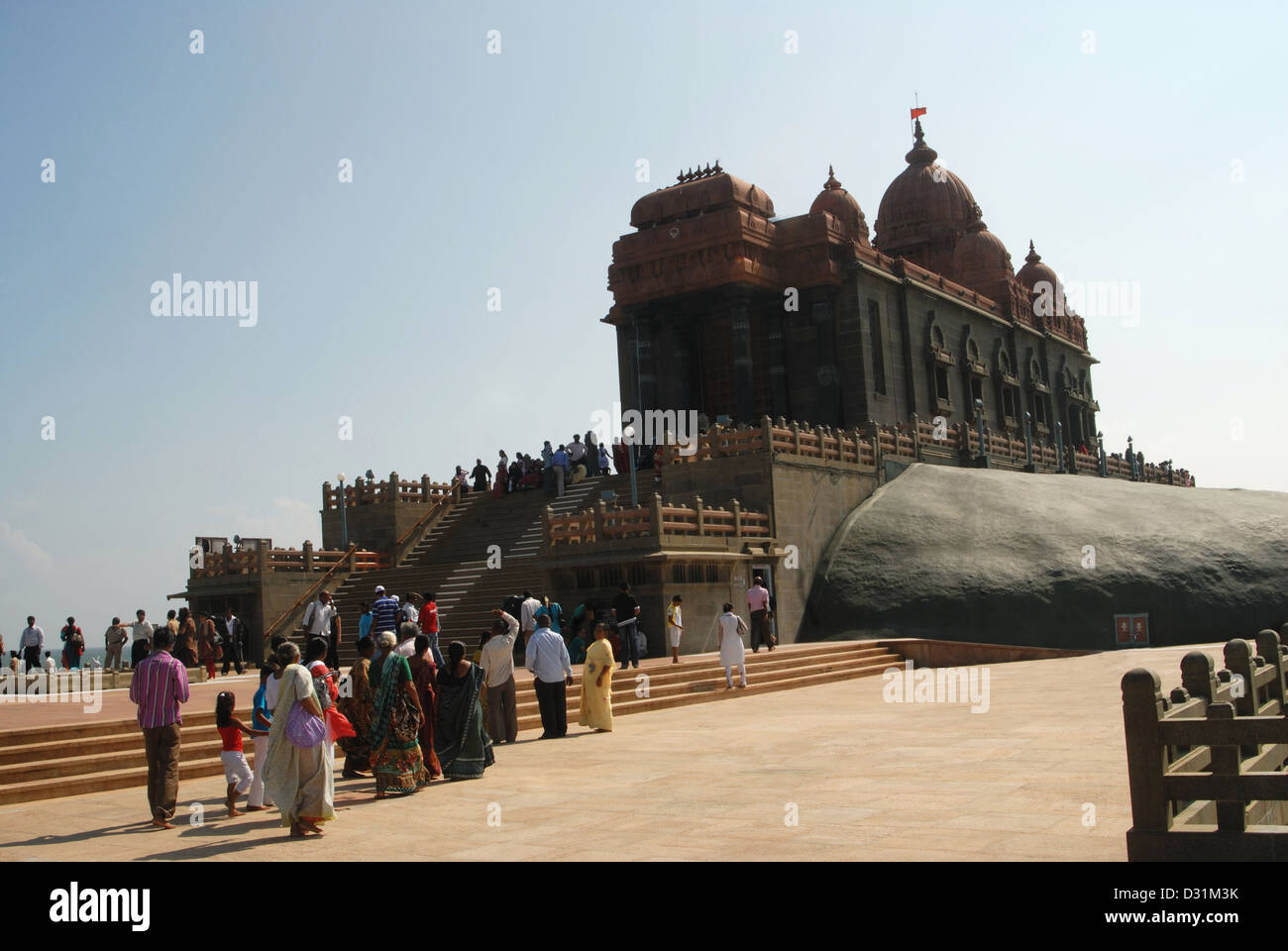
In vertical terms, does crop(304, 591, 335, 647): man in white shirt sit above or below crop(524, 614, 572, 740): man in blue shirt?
above

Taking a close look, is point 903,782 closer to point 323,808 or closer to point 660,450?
point 323,808

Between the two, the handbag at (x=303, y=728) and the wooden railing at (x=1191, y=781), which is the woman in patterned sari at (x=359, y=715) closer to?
the handbag at (x=303, y=728)

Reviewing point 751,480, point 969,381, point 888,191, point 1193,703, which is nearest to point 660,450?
point 751,480

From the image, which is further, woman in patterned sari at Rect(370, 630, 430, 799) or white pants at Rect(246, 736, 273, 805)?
woman in patterned sari at Rect(370, 630, 430, 799)

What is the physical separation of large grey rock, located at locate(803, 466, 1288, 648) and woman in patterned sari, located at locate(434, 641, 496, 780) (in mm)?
15942

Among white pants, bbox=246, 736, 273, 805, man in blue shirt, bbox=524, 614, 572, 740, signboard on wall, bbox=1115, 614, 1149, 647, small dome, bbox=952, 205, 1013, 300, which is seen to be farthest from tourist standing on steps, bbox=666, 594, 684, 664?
small dome, bbox=952, 205, 1013, 300

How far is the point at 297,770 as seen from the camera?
29.9ft

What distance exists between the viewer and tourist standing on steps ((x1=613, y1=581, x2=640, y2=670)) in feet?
68.9

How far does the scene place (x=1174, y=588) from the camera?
88.7 feet

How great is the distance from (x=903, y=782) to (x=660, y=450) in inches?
782

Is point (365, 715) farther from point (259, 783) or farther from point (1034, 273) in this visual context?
point (1034, 273)

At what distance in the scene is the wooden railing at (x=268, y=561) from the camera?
1110 inches

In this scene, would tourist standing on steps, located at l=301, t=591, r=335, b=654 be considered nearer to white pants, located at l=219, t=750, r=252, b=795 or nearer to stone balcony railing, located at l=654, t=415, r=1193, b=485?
white pants, located at l=219, t=750, r=252, b=795

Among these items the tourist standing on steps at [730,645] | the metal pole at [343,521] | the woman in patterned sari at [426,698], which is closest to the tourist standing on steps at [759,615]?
the tourist standing on steps at [730,645]
